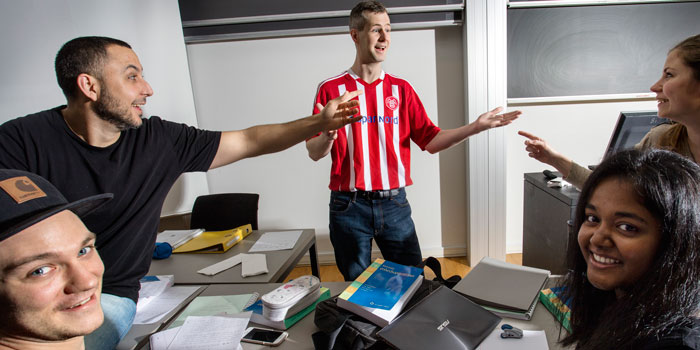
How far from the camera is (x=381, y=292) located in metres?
1.28

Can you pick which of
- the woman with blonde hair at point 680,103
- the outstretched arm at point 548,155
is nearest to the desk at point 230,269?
the outstretched arm at point 548,155

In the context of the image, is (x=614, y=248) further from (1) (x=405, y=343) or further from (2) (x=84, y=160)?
(2) (x=84, y=160)

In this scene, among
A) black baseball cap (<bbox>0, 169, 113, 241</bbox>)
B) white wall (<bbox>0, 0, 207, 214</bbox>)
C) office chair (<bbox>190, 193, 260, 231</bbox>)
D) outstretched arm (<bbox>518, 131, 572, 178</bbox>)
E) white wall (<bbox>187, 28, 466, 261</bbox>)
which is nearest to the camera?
black baseball cap (<bbox>0, 169, 113, 241</bbox>)

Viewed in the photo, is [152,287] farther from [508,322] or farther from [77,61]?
[508,322]

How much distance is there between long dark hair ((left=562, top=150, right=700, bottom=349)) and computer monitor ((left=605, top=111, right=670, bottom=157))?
3.07ft

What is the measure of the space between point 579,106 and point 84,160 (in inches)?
135

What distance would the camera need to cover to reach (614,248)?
0.89m

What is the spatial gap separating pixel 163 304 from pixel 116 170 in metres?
0.58

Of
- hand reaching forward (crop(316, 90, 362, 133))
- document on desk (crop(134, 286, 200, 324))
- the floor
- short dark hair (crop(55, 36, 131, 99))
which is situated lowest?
the floor

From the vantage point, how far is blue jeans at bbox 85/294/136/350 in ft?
4.13

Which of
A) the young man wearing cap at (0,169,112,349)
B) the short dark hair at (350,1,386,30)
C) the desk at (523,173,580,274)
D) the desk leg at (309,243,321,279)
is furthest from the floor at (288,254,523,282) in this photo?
the young man wearing cap at (0,169,112,349)

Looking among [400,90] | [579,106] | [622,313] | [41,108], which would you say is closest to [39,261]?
[622,313]

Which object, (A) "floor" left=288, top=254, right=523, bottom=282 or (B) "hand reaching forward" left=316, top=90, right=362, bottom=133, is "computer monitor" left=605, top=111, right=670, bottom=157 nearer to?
(B) "hand reaching forward" left=316, top=90, right=362, bottom=133

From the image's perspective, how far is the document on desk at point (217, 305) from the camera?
1372mm
